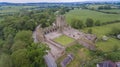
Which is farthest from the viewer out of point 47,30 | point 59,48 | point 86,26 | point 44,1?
point 44,1

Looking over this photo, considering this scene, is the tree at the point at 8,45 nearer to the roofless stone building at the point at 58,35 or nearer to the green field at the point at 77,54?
the roofless stone building at the point at 58,35

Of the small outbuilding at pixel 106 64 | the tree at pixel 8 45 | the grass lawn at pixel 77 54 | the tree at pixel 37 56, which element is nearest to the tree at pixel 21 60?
the tree at pixel 37 56

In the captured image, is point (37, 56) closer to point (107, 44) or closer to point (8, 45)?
point (8, 45)

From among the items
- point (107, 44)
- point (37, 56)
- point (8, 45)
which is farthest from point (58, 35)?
point (37, 56)

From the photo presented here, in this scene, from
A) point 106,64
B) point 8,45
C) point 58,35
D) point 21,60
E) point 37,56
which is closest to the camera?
point 21,60

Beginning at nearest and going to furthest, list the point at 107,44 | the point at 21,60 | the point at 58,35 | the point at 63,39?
1. the point at 21,60
2. the point at 63,39
3. the point at 107,44
4. the point at 58,35

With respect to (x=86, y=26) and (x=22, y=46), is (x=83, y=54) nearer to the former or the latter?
(x=22, y=46)

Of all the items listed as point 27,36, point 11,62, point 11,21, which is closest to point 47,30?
point 27,36

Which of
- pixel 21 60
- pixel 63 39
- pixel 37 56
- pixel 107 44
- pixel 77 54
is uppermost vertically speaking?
pixel 37 56

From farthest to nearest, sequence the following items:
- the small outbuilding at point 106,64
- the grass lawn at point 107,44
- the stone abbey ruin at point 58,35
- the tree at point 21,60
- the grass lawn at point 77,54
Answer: the grass lawn at point 107,44
the stone abbey ruin at point 58,35
the grass lawn at point 77,54
the small outbuilding at point 106,64
the tree at point 21,60

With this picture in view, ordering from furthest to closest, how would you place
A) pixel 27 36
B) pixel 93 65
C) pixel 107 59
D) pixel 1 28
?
pixel 1 28
pixel 27 36
pixel 107 59
pixel 93 65

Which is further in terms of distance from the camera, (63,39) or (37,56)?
(63,39)
